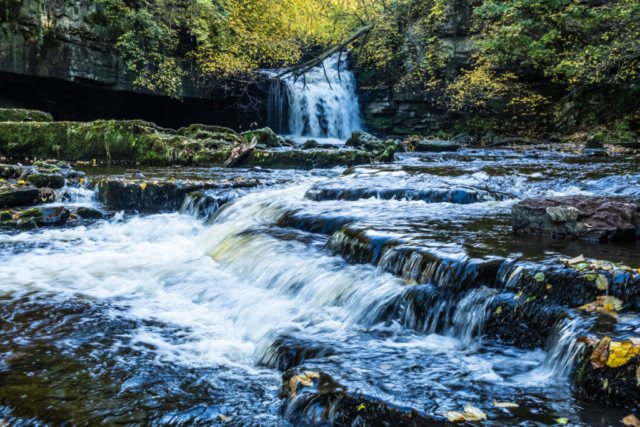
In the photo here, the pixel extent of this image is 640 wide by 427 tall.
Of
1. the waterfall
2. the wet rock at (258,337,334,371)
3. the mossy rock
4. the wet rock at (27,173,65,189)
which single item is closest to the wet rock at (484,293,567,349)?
the wet rock at (258,337,334,371)

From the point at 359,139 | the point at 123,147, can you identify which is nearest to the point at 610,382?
the point at 123,147

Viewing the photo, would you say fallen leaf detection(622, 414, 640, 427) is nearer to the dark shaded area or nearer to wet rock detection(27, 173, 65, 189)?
wet rock detection(27, 173, 65, 189)

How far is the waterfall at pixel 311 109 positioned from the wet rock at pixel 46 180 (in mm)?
14127

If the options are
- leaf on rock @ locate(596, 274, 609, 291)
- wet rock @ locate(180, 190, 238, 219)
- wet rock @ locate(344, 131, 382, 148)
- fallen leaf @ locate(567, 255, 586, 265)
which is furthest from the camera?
wet rock @ locate(344, 131, 382, 148)

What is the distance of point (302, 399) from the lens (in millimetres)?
2180

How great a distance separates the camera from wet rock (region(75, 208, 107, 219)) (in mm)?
7520

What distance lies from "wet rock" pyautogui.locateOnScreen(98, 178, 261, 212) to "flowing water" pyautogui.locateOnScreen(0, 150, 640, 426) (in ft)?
5.17

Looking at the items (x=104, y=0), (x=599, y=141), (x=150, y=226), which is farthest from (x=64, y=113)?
(x=599, y=141)

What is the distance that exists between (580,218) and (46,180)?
29.7 ft

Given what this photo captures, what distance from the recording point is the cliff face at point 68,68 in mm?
15078

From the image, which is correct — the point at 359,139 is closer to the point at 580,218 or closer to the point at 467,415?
the point at 580,218

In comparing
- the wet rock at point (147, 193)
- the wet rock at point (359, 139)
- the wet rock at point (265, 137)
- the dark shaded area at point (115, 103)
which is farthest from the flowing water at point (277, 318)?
the dark shaded area at point (115, 103)

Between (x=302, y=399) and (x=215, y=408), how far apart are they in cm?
50

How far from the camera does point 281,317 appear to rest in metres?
3.60
